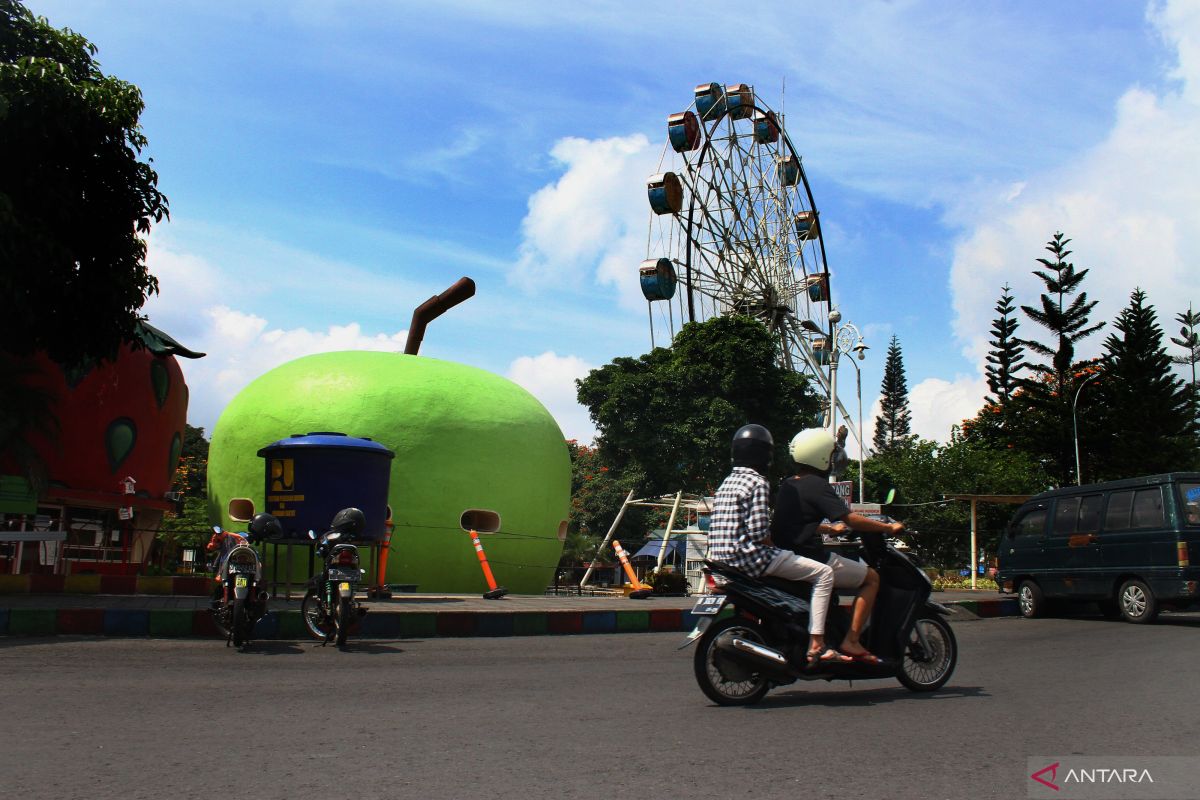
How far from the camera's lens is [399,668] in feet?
23.4

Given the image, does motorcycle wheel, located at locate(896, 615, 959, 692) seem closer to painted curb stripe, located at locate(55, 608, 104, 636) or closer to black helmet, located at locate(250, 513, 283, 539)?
black helmet, located at locate(250, 513, 283, 539)

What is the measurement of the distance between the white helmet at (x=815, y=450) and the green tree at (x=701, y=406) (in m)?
26.1

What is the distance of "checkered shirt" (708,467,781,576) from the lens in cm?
530

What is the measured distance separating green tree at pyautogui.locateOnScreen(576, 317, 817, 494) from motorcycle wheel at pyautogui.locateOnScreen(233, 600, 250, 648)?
24444mm

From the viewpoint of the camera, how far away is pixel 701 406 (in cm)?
3231

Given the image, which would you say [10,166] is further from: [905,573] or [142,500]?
[905,573]

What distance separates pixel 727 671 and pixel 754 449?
1.21 m

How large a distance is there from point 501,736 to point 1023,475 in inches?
1504

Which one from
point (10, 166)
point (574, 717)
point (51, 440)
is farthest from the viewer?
point (51, 440)

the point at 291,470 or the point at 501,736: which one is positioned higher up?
the point at 291,470

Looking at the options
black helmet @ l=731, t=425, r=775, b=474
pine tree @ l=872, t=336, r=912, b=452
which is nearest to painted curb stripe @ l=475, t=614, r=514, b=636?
black helmet @ l=731, t=425, r=775, b=474

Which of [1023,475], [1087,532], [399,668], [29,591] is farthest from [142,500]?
[1023,475]

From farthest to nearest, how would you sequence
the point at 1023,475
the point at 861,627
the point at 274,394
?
the point at 1023,475
the point at 274,394
the point at 861,627

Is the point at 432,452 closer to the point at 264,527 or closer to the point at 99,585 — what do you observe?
the point at 99,585
